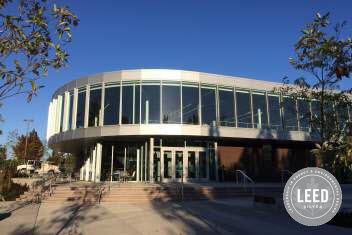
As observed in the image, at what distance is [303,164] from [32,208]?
22.2 metres

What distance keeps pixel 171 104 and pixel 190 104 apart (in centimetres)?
135

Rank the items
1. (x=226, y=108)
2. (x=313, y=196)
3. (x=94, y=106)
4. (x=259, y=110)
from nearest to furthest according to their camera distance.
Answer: (x=313, y=196) → (x=94, y=106) → (x=226, y=108) → (x=259, y=110)

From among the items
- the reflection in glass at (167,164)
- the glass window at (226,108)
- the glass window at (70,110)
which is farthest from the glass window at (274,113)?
the glass window at (70,110)

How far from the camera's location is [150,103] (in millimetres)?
21484

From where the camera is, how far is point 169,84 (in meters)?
21.9

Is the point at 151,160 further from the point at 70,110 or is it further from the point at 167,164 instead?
the point at 70,110

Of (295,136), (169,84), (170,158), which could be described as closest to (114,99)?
(169,84)

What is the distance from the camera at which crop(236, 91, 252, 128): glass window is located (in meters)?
→ 23.5

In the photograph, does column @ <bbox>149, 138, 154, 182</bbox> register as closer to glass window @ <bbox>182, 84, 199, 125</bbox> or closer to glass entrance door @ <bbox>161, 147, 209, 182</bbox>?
glass entrance door @ <bbox>161, 147, 209, 182</bbox>

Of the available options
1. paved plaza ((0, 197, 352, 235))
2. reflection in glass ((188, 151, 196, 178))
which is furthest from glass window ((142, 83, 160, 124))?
paved plaza ((0, 197, 352, 235))

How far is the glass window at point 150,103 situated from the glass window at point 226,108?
4.72 metres

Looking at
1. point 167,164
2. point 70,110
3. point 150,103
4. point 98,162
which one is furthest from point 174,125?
point 70,110

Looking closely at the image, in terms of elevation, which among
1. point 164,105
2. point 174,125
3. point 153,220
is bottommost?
point 153,220

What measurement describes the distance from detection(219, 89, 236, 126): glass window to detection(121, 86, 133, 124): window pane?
6438 mm
